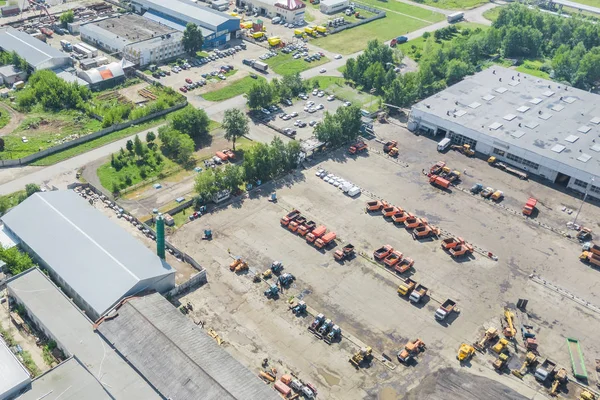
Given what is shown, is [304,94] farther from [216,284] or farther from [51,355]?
[51,355]

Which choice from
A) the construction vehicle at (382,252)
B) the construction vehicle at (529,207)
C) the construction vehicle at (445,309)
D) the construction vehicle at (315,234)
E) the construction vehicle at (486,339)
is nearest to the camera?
the construction vehicle at (486,339)

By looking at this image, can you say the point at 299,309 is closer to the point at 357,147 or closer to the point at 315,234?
the point at 315,234

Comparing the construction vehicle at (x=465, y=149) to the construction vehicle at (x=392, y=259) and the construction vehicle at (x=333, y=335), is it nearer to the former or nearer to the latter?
the construction vehicle at (x=392, y=259)

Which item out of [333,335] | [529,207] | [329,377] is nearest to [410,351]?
[333,335]

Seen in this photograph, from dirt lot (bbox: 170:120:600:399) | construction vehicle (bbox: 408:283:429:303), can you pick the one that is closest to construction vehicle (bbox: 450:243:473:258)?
dirt lot (bbox: 170:120:600:399)

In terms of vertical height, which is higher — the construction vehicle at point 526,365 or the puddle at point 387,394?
the construction vehicle at point 526,365

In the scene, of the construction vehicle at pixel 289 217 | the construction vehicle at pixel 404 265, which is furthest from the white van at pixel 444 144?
the construction vehicle at pixel 289 217

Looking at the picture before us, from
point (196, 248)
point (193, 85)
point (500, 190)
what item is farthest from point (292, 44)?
point (196, 248)
